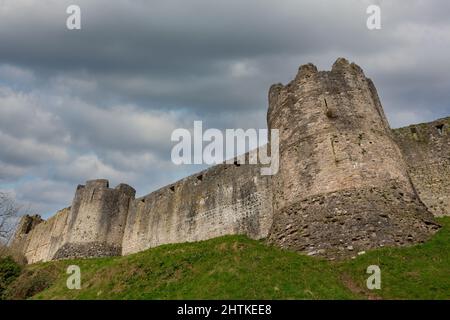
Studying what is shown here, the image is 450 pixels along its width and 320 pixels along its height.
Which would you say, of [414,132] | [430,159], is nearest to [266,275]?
[430,159]

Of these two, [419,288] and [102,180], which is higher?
[102,180]

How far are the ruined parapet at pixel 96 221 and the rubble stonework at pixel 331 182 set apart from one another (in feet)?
16.2

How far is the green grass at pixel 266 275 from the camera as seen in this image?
33.0 feet

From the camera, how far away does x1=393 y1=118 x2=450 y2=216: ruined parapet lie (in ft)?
54.8

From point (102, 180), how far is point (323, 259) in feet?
72.3

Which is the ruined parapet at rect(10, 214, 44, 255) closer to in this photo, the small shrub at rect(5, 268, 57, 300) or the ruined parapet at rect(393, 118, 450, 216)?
the small shrub at rect(5, 268, 57, 300)

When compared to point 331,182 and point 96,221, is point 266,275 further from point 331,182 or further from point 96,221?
point 96,221

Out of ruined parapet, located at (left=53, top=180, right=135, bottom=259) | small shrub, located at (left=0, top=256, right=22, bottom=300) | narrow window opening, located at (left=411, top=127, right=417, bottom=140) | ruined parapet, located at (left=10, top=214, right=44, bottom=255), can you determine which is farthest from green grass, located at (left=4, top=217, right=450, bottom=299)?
ruined parapet, located at (left=10, top=214, right=44, bottom=255)

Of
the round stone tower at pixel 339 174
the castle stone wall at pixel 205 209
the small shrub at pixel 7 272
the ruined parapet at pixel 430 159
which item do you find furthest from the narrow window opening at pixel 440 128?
the small shrub at pixel 7 272

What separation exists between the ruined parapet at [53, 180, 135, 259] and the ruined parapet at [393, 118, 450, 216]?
20.4 metres
